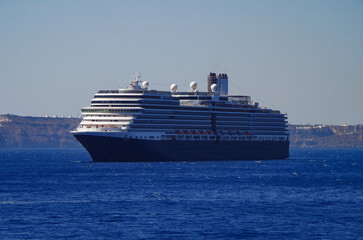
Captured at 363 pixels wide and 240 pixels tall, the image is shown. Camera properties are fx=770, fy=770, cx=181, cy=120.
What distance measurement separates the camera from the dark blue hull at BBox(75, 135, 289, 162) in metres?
138

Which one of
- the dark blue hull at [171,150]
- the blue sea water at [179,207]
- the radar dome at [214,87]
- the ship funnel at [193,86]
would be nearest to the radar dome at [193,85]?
the ship funnel at [193,86]

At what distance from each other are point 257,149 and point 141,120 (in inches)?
1487

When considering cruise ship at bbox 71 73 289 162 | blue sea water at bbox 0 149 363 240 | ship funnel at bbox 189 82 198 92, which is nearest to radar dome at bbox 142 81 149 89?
cruise ship at bbox 71 73 289 162

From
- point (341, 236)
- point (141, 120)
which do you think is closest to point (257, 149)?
point (141, 120)

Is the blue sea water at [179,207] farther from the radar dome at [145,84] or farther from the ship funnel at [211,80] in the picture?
the ship funnel at [211,80]

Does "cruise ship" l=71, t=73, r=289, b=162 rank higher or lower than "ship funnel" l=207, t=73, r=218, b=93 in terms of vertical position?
lower

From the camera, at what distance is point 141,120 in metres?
142

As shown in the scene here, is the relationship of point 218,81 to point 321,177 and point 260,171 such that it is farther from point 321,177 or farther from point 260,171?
point 321,177

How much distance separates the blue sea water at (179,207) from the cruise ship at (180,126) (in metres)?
25.7

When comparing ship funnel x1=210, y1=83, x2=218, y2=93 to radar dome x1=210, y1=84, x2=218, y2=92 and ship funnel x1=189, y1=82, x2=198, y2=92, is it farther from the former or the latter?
ship funnel x1=189, y1=82, x2=198, y2=92

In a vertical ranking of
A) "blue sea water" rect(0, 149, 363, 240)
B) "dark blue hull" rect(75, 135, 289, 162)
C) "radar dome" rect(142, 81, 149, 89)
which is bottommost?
"blue sea water" rect(0, 149, 363, 240)

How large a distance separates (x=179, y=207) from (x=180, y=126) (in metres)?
80.6

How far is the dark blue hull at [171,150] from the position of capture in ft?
453

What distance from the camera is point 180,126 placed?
15325 centimetres
